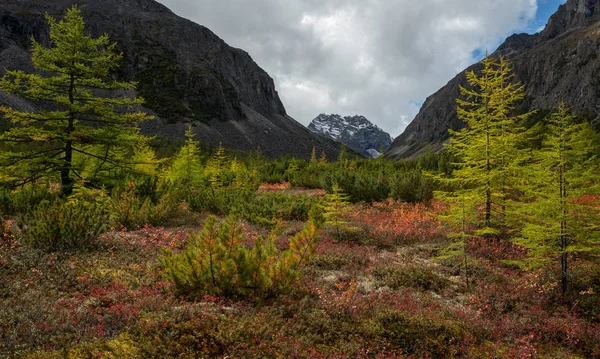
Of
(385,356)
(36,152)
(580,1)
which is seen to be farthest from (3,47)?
(580,1)

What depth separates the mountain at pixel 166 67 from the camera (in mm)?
111500

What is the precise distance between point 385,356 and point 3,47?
14900cm

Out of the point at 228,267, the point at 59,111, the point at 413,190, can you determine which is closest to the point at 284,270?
the point at 228,267

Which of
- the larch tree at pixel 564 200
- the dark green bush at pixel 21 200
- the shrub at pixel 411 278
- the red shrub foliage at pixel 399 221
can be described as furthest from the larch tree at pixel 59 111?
the larch tree at pixel 564 200

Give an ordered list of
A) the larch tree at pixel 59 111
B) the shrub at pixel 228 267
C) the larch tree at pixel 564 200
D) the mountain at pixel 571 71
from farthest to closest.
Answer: the mountain at pixel 571 71 < the larch tree at pixel 59 111 < the larch tree at pixel 564 200 < the shrub at pixel 228 267

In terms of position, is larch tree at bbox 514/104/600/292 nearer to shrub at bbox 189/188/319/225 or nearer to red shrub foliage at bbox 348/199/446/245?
red shrub foliage at bbox 348/199/446/245

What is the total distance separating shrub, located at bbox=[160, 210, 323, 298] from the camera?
15.8 feet

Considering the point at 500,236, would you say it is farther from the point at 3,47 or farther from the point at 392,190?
the point at 3,47

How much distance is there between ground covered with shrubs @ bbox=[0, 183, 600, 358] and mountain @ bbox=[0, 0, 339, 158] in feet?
301

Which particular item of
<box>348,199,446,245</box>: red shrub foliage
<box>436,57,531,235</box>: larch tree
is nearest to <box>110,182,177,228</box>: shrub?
<box>348,199,446,245</box>: red shrub foliage

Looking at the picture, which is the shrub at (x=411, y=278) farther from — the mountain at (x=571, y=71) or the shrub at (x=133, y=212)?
the mountain at (x=571, y=71)

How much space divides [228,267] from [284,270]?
3.14 feet

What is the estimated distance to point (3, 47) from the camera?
104312 mm

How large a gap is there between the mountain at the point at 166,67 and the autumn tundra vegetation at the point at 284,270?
87126mm
